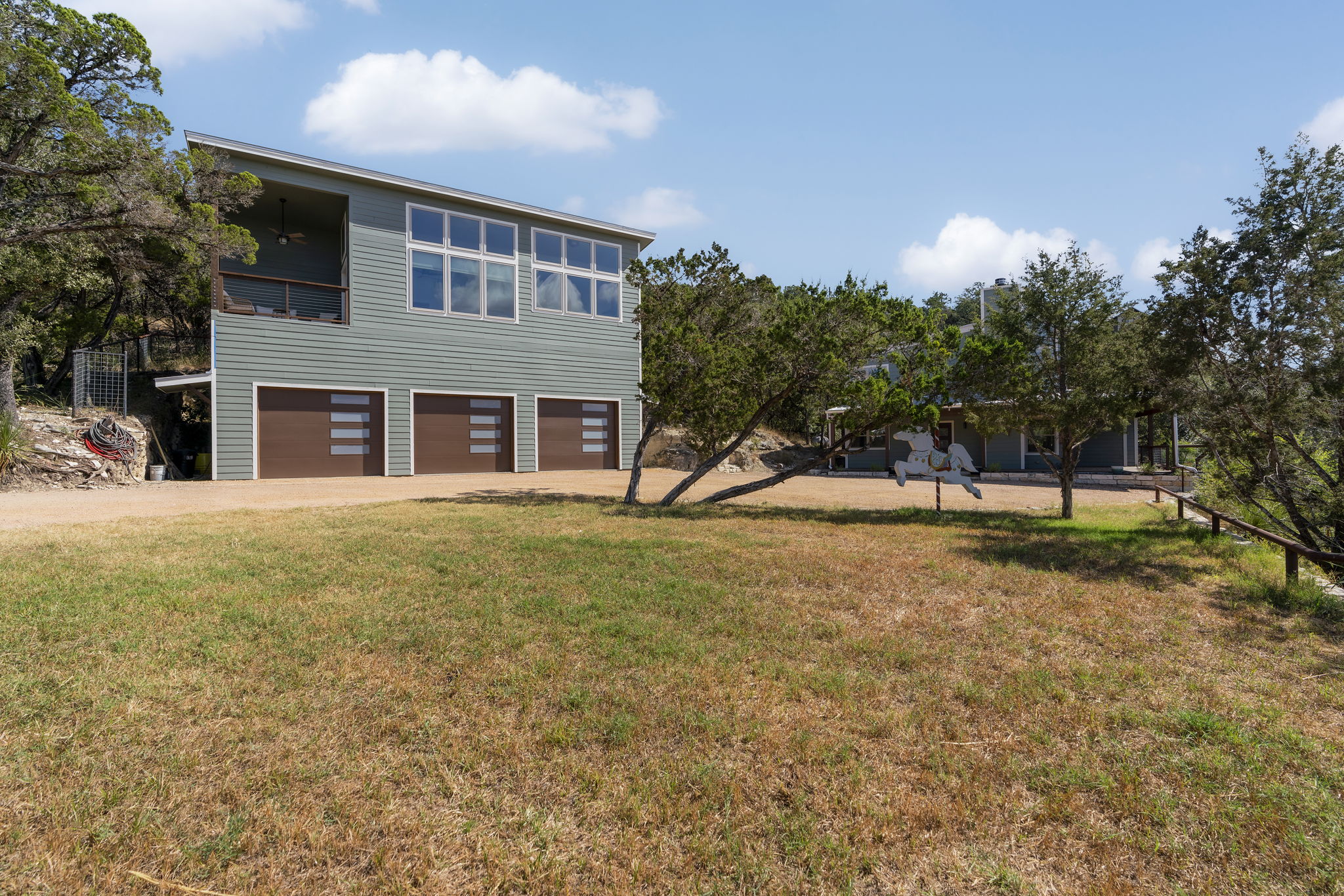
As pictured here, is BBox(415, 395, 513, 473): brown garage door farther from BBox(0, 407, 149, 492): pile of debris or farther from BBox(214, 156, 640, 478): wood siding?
BBox(0, 407, 149, 492): pile of debris

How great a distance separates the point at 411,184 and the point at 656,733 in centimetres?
1846

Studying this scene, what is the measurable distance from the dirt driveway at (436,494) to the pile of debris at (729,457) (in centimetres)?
352

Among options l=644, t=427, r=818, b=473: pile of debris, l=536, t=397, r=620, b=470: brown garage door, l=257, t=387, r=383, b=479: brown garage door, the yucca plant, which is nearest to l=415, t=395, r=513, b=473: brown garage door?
l=536, t=397, r=620, b=470: brown garage door

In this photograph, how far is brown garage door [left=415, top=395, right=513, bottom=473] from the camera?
18.4 metres

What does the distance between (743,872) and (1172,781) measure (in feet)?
6.27

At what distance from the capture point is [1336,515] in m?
6.58

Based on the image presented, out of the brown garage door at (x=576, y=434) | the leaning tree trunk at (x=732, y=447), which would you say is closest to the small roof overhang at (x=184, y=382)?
the brown garage door at (x=576, y=434)

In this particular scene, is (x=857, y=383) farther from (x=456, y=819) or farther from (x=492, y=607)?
(x=456, y=819)

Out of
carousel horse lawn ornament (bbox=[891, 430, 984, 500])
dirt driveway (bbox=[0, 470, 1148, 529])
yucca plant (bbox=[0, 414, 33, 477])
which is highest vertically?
yucca plant (bbox=[0, 414, 33, 477])

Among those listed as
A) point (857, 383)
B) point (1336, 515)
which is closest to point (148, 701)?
point (857, 383)

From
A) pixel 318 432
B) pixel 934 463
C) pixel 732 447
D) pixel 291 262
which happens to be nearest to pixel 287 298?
pixel 291 262

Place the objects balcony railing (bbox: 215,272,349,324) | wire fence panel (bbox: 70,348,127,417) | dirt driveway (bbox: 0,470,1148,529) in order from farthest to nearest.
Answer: balcony railing (bbox: 215,272,349,324), wire fence panel (bbox: 70,348,127,417), dirt driveway (bbox: 0,470,1148,529)

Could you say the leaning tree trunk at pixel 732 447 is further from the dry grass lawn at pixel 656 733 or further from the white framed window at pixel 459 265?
the white framed window at pixel 459 265

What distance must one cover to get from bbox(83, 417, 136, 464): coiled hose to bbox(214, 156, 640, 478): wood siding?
175cm
